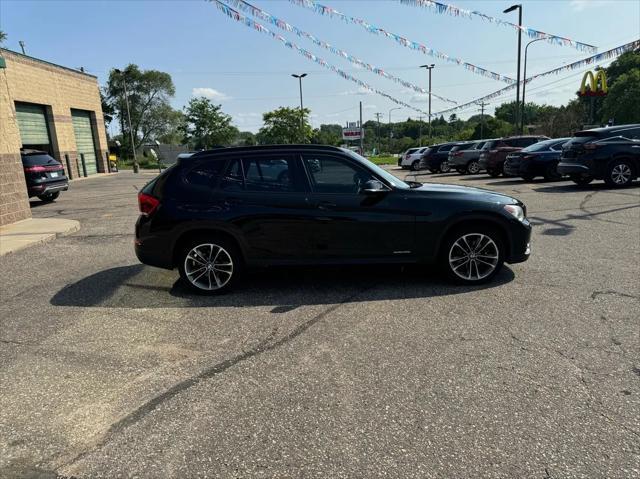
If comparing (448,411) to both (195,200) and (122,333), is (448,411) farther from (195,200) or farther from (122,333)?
(195,200)

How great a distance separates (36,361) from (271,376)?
1986mm

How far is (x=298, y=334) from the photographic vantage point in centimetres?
419

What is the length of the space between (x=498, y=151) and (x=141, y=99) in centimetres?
6907

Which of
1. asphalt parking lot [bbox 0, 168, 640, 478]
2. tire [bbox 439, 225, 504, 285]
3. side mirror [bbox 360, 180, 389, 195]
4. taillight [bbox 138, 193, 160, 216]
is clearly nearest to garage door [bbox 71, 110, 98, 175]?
asphalt parking lot [bbox 0, 168, 640, 478]

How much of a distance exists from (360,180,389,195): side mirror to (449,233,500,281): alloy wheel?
1.07 m

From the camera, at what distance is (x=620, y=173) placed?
13.2 metres

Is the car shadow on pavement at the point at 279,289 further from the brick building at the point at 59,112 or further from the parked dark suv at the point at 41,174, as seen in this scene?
the brick building at the point at 59,112

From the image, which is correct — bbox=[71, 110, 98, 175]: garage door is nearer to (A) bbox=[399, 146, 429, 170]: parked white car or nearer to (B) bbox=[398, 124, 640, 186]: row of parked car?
(A) bbox=[399, 146, 429, 170]: parked white car

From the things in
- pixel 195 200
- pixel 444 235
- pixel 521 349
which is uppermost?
pixel 195 200

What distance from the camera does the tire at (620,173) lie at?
1305cm

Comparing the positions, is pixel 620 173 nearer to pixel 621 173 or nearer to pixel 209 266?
Answer: pixel 621 173

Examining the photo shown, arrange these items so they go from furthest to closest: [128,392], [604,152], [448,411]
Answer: [604,152] < [128,392] < [448,411]

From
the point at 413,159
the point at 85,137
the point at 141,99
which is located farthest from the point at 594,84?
the point at 141,99

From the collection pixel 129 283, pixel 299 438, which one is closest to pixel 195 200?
pixel 129 283
